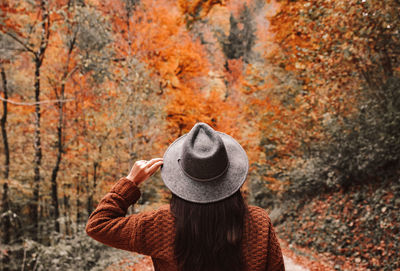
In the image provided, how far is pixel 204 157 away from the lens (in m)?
1.34

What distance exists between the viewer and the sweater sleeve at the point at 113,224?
1358 mm

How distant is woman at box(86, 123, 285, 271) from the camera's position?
1.35 meters

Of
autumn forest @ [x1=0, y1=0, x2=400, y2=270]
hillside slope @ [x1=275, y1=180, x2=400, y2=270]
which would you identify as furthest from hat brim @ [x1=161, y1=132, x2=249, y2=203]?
hillside slope @ [x1=275, y1=180, x2=400, y2=270]

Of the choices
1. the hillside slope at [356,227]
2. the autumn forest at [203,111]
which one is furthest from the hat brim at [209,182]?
the hillside slope at [356,227]

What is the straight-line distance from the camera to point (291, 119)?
11922 mm

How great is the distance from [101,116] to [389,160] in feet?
31.8

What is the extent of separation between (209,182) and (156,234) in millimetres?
373

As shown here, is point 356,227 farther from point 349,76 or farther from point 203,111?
point 203,111

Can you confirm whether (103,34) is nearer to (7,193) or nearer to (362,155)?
(7,193)

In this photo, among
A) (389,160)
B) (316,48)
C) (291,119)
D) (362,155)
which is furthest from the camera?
(291,119)

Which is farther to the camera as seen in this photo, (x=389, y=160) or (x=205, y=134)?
(x=389, y=160)

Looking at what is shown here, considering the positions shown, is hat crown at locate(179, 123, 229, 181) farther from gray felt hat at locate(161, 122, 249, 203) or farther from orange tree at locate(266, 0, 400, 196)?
orange tree at locate(266, 0, 400, 196)

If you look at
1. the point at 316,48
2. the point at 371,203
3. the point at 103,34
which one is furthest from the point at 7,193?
the point at 371,203

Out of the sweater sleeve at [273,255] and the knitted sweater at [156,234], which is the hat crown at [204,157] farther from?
the sweater sleeve at [273,255]
